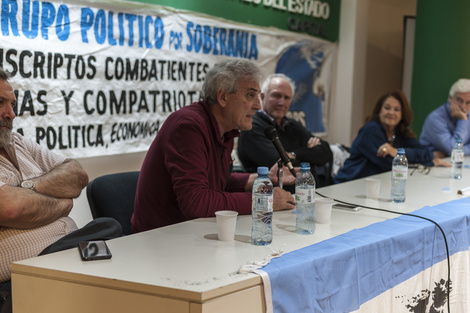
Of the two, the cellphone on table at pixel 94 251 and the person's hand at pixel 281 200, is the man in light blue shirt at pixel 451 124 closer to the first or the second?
the person's hand at pixel 281 200

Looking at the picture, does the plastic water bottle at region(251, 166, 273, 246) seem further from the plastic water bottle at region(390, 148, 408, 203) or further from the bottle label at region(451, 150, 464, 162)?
the bottle label at region(451, 150, 464, 162)

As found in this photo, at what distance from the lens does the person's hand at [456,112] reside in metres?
5.07

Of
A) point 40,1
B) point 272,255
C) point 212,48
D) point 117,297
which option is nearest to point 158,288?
point 117,297

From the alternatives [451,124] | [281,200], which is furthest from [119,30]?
[451,124]

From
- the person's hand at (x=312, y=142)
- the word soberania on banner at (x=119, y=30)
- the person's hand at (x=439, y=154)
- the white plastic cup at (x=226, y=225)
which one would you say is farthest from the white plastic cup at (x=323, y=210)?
the person's hand at (x=439, y=154)

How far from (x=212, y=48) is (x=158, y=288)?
3.20 metres

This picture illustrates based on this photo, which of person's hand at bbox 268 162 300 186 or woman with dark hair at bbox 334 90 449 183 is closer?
person's hand at bbox 268 162 300 186

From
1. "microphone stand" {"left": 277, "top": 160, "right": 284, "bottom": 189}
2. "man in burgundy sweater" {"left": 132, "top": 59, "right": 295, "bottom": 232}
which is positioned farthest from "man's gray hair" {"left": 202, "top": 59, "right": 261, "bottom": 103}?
"microphone stand" {"left": 277, "top": 160, "right": 284, "bottom": 189}

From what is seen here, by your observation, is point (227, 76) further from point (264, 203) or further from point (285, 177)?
point (264, 203)

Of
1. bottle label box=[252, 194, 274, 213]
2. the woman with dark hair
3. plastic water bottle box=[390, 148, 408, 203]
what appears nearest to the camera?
bottle label box=[252, 194, 274, 213]

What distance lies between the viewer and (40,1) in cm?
319

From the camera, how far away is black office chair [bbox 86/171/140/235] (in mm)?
2676

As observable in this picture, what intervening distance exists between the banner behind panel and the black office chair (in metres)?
0.75

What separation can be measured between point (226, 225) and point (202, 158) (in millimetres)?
474
